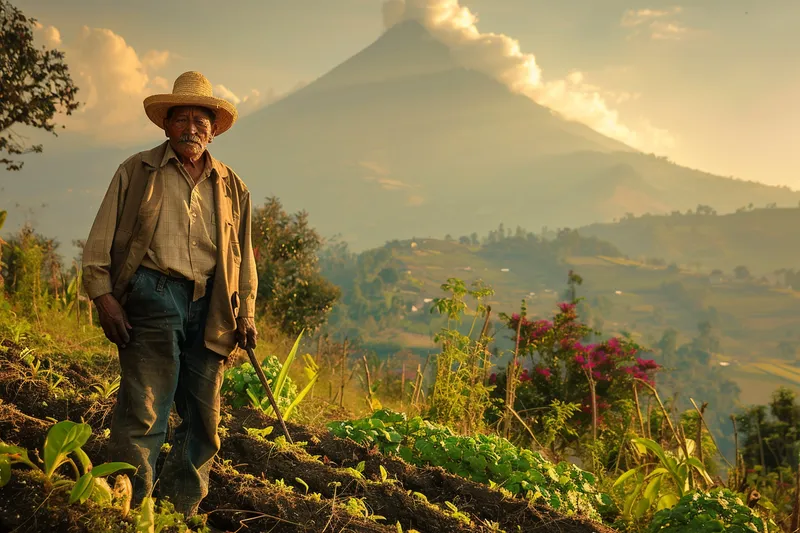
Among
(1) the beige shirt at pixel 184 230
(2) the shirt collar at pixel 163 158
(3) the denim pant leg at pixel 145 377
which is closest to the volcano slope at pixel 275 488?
(3) the denim pant leg at pixel 145 377

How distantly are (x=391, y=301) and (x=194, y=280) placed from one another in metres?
121

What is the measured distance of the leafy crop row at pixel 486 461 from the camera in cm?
414

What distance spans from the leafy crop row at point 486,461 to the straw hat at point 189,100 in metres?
2.41

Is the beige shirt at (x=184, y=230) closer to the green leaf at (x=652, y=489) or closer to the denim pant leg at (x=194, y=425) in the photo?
the denim pant leg at (x=194, y=425)

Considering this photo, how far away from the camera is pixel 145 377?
2908mm

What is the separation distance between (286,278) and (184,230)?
10750mm

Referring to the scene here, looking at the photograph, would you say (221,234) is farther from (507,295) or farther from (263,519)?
(507,295)

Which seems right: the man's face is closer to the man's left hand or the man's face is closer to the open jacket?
the open jacket

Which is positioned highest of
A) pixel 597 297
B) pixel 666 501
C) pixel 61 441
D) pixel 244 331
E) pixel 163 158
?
pixel 163 158

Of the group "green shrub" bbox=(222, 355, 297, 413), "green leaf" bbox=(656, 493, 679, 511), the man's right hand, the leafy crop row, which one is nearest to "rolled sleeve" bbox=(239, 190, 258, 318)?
the man's right hand

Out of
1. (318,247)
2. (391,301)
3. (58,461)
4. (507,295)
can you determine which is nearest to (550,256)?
(507,295)

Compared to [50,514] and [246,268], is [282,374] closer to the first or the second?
[246,268]

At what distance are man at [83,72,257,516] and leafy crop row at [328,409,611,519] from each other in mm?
1595

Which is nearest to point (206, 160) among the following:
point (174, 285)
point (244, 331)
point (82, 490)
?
point (174, 285)
